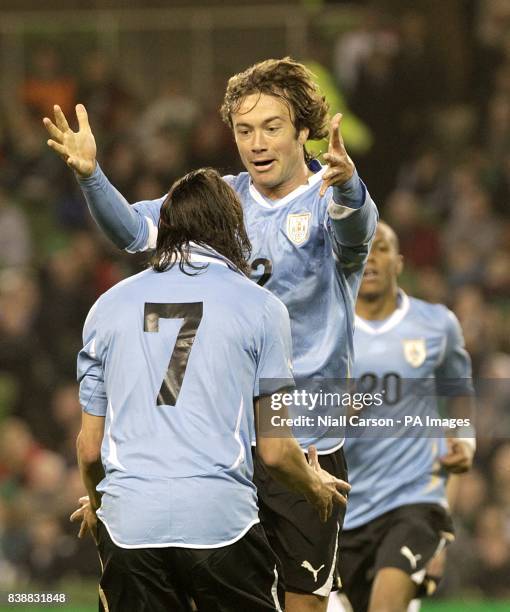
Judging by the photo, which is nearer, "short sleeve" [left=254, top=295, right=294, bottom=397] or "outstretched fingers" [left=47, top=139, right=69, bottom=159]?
"short sleeve" [left=254, top=295, right=294, bottom=397]

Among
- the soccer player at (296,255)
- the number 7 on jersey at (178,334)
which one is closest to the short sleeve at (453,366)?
the soccer player at (296,255)

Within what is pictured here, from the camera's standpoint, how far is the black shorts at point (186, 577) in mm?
4043

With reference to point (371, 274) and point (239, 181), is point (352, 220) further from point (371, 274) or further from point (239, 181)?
point (371, 274)

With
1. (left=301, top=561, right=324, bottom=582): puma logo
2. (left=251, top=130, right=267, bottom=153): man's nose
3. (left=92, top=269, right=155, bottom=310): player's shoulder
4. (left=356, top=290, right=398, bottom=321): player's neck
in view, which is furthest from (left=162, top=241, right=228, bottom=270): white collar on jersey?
(left=356, top=290, right=398, bottom=321): player's neck

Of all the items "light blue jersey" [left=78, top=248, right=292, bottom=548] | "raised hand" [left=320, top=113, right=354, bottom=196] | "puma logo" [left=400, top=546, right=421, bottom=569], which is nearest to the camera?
"light blue jersey" [left=78, top=248, right=292, bottom=548]

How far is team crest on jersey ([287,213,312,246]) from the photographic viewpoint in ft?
16.7

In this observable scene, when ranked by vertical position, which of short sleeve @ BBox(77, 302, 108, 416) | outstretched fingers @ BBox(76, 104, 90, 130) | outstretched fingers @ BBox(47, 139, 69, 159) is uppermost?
outstretched fingers @ BBox(76, 104, 90, 130)

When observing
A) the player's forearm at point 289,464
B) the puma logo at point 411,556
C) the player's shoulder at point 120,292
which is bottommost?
the puma logo at point 411,556

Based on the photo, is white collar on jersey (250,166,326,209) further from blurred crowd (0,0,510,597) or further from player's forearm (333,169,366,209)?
blurred crowd (0,0,510,597)

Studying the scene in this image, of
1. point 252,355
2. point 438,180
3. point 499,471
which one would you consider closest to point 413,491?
point 252,355

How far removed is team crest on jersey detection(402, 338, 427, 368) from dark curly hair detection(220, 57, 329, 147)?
199 cm

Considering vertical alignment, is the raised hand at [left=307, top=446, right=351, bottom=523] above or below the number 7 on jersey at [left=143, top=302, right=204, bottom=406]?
below

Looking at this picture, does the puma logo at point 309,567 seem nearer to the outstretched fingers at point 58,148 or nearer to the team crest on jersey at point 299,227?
the team crest on jersey at point 299,227

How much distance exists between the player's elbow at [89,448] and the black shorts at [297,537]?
89cm
